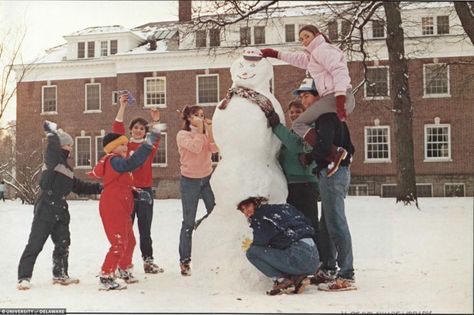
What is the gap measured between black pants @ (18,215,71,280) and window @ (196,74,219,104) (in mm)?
13245

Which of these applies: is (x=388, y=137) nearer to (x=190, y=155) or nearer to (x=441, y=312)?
(x=190, y=155)

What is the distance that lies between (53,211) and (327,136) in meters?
2.26

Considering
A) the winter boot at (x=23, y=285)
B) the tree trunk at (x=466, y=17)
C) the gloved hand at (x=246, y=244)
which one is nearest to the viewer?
the gloved hand at (x=246, y=244)

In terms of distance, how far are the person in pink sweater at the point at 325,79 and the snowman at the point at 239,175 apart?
0.32 meters

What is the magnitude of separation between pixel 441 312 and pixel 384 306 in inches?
12.5

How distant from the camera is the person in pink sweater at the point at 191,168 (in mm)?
4727

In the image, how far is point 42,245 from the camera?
4.39 metres

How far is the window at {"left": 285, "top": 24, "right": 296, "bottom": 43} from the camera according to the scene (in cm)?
1560

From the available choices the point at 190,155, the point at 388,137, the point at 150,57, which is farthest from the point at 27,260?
the point at 388,137

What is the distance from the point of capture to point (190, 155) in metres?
4.78

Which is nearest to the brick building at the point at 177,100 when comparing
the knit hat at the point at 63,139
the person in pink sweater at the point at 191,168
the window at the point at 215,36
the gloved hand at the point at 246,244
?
the window at the point at 215,36

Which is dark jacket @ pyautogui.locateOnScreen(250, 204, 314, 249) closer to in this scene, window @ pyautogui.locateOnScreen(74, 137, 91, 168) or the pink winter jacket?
the pink winter jacket

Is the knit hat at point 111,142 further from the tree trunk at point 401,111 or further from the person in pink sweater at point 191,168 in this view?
the tree trunk at point 401,111

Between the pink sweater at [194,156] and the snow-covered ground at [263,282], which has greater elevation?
the pink sweater at [194,156]
